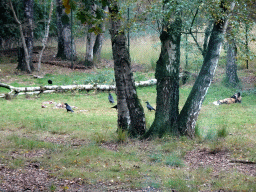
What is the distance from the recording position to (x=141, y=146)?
7145mm

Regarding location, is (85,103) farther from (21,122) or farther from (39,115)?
(21,122)

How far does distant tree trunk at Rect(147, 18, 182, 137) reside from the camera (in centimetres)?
740

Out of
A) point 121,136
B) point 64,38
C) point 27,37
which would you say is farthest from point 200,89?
point 64,38

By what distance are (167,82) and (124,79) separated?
1.06m

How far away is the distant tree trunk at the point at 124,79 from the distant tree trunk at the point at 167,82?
51 centimetres

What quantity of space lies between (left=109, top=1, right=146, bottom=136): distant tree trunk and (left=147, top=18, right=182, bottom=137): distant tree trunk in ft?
1.69

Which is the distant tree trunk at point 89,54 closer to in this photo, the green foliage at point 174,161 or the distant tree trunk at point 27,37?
the distant tree trunk at point 27,37

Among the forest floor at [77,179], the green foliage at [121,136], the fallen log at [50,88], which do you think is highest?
the fallen log at [50,88]

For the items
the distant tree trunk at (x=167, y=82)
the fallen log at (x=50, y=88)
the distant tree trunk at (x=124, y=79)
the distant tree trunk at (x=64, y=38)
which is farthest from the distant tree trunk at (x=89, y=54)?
the distant tree trunk at (x=167, y=82)

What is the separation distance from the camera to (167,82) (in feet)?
24.3

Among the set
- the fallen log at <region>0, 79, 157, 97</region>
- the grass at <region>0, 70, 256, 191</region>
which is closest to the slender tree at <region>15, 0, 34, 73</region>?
the fallen log at <region>0, 79, 157, 97</region>

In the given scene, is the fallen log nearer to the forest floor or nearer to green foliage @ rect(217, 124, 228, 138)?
the forest floor

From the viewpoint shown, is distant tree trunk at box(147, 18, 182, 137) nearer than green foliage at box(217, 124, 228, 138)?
Yes

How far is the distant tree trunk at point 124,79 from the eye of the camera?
25.2 ft
